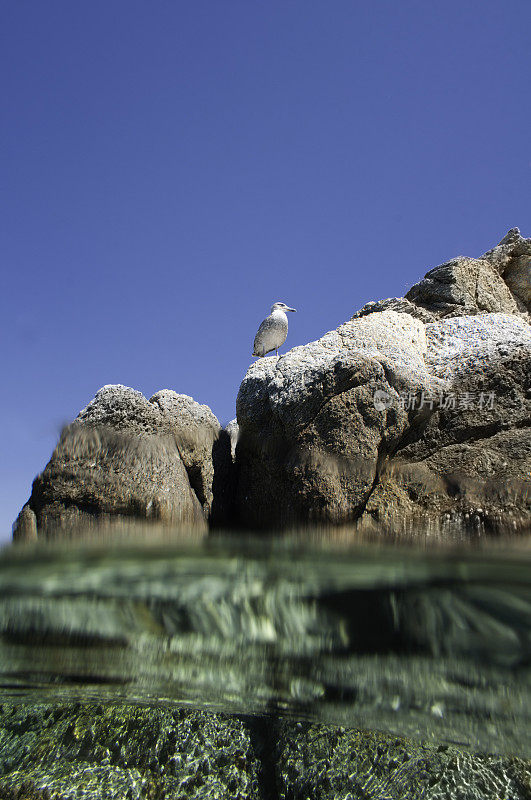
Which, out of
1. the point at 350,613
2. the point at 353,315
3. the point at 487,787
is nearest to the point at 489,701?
the point at 487,787

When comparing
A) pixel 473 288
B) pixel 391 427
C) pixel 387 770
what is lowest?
pixel 387 770

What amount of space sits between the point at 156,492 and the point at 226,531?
2.67 ft

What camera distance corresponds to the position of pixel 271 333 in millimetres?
12719

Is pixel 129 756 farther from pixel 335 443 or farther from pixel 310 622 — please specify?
pixel 335 443

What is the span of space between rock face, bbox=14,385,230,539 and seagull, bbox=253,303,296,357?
6.66 metres

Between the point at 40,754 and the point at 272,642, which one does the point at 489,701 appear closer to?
the point at 272,642

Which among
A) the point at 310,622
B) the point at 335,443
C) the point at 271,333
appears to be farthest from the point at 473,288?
the point at 271,333

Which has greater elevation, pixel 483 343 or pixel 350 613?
pixel 483 343

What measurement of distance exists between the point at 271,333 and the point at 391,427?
291 inches

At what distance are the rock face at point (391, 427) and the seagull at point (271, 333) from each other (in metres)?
6.13

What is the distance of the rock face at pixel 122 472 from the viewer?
516 centimetres

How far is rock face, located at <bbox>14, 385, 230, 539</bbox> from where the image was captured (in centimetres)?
516

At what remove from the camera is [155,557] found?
4695 mm

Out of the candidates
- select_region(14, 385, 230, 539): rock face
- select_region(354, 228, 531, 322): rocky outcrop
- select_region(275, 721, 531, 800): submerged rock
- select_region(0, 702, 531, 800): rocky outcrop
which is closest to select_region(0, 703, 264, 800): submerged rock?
select_region(0, 702, 531, 800): rocky outcrop
